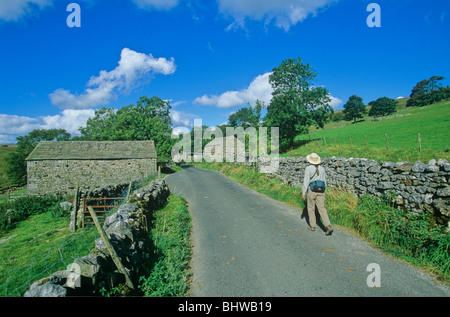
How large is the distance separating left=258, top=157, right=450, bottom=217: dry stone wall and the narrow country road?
1672mm

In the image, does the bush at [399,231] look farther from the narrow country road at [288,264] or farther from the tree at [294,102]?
the tree at [294,102]

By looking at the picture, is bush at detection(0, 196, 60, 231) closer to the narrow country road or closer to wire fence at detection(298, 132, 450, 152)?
the narrow country road

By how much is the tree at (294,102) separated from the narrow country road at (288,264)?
24.3 metres

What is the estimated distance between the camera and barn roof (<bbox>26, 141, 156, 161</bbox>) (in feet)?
88.1

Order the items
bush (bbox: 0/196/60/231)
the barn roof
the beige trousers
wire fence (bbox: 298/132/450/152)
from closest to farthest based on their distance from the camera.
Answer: the beige trousers, wire fence (bbox: 298/132/450/152), bush (bbox: 0/196/60/231), the barn roof

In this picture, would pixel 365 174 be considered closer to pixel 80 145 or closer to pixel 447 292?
pixel 447 292

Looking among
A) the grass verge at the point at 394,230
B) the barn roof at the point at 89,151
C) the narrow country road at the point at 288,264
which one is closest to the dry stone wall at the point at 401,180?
the grass verge at the point at 394,230

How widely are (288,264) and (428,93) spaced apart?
8585 cm

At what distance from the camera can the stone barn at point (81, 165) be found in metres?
25.9

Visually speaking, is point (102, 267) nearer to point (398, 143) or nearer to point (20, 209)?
point (20, 209)

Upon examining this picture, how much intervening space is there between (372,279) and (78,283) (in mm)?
4834

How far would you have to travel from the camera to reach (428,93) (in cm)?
6384

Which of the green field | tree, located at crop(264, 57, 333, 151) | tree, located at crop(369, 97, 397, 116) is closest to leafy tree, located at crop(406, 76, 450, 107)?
tree, located at crop(369, 97, 397, 116)

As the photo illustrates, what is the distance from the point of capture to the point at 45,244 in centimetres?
991
